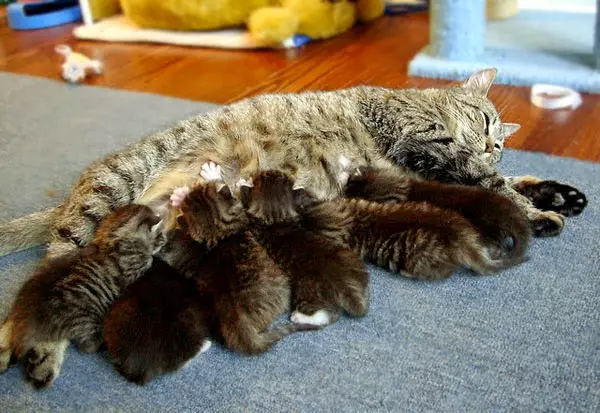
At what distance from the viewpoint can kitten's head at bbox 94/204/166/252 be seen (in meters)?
1.60

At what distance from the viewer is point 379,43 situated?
12.5 ft

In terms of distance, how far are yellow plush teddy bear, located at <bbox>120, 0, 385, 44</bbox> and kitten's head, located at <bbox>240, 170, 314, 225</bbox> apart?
82.9 inches

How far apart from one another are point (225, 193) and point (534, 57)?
2.20 m

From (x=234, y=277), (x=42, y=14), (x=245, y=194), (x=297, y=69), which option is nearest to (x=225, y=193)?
(x=245, y=194)

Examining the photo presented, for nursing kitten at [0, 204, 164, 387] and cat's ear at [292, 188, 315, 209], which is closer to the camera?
nursing kitten at [0, 204, 164, 387]

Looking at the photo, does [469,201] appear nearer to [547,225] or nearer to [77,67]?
[547,225]

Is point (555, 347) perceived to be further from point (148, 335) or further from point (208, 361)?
point (148, 335)

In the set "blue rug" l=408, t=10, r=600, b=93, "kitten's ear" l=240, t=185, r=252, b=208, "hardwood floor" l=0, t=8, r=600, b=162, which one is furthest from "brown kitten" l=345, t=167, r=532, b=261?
"blue rug" l=408, t=10, r=600, b=93

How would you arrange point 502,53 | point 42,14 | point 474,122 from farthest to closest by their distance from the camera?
point 42,14 < point 502,53 < point 474,122

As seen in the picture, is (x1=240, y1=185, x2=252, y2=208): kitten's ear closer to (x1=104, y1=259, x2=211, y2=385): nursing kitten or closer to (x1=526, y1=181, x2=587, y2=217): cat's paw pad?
(x1=104, y1=259, x2=211, y2=385): nursing kitten

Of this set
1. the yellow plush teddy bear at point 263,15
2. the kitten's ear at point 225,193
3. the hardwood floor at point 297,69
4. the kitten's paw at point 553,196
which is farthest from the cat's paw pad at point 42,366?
the yellow plush teddy bear at point 263,15

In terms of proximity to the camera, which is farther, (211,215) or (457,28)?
(457,28)

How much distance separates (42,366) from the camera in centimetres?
146

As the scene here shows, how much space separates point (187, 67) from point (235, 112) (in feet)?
5.47
